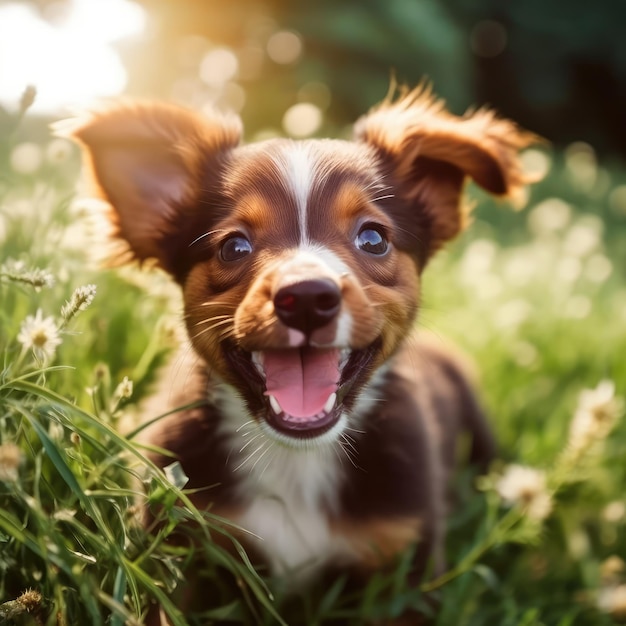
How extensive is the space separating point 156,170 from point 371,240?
856 millimetres

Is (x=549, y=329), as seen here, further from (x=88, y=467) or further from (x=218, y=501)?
(x=88, y=467)

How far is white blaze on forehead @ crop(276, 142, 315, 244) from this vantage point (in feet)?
8.30

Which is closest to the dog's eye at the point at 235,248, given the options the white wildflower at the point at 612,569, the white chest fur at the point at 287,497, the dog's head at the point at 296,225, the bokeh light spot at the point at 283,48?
the dog's head at the point at 296,225

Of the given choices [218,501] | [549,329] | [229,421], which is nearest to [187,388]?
[229,421]

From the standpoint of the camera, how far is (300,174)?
8.49 ft

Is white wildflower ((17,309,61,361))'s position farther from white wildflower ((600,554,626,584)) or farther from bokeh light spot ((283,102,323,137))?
bokeh light spot ((283,102,323,137))

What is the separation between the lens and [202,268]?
105 inches

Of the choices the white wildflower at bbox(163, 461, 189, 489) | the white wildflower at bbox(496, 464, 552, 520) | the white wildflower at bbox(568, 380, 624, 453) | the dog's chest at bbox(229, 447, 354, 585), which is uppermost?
the white wildflower at bbox(568, 380, 624, 453)

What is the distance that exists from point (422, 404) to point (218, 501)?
39.4 inches

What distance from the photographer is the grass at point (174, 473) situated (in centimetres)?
194

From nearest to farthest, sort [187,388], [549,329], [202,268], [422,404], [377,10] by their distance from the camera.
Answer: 1. [202,268]
2. [187,388]
3. [422,404]
4. [549,329]
5. [377,10]

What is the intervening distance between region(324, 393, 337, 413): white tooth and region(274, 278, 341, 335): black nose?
248mm

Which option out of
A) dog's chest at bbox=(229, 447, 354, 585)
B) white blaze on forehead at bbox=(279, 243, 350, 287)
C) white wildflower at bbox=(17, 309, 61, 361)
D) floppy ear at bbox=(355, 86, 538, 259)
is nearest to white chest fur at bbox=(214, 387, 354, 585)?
dog's chest at bbox=(229, 447, 354, 585)

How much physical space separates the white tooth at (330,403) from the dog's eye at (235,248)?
528mm
